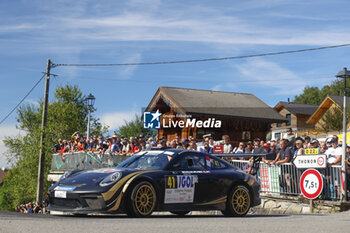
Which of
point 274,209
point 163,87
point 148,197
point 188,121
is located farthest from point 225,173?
point 163,87

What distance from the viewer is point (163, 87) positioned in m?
46.2

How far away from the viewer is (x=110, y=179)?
905 cm

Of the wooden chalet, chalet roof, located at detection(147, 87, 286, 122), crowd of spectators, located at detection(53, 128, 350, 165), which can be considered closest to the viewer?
crowd of spectators, located at detection(53, 128, 350, 165)

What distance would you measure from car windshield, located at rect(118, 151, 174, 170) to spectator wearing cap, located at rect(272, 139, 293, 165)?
18.5ft

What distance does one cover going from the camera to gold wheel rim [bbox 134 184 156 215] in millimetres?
9109

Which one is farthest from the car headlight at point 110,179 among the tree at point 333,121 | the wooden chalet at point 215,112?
the tree at point 333,121

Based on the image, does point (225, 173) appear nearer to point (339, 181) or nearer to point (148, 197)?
point (148, 197)

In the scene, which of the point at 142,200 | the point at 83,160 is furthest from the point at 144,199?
the point at 83,160

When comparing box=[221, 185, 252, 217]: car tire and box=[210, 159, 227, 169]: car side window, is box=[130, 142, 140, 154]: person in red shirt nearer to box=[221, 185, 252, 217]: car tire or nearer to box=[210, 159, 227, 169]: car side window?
box=[210, 159, 227, 169]: car side window

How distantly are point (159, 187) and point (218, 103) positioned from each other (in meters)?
37.0

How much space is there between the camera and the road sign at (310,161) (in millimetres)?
13477

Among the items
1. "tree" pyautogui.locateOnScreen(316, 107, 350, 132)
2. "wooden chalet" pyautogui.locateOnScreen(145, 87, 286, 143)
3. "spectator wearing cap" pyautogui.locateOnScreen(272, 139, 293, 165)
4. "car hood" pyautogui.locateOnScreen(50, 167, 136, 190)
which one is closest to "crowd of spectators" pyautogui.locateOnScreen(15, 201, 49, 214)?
"spectator wearing cap" pyautogui.locateOnScreen(272, 139, 293, 165)

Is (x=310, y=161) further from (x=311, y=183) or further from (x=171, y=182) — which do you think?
(x=171, y=182)

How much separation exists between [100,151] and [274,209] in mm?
9911
